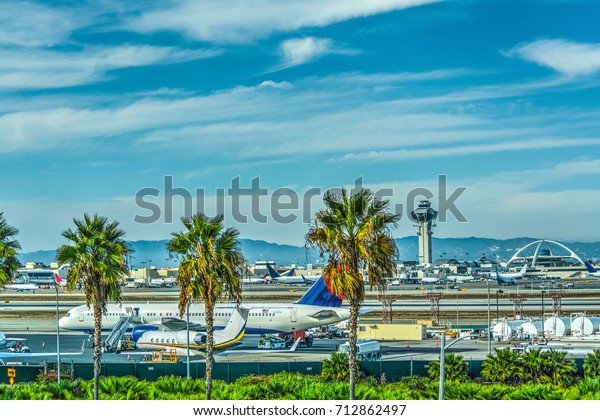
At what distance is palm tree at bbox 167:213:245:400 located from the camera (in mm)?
38969

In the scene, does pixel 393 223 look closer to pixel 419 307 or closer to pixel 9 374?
pixel 9 374

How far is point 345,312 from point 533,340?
19.3m

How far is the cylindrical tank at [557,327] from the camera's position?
87.2m

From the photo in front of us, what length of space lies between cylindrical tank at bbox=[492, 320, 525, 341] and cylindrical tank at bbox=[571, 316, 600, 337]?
18.4ft

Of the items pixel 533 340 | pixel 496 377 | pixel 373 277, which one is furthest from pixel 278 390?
pixel 533 340

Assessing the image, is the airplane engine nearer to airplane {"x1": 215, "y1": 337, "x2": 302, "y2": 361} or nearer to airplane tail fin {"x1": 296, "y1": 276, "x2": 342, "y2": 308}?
airplane {"x1": 215, "y1": 337, "x2": 302, "y2": 361}

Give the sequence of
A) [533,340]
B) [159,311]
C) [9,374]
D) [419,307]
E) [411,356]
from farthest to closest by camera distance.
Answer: [419,307]
[159,311]
[533,340]
[411,356]
[9,374]

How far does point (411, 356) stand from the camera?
7288 cm

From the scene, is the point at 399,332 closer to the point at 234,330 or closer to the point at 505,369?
the point at 234,330

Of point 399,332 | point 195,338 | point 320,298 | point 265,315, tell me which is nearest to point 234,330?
point 195,338

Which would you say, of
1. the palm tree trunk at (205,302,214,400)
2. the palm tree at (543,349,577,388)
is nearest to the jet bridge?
the palm tree trunk at (205,302,214,400)

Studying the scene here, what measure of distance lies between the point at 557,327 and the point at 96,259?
59487 mm

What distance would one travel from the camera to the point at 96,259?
136 ft

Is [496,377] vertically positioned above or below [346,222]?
below
